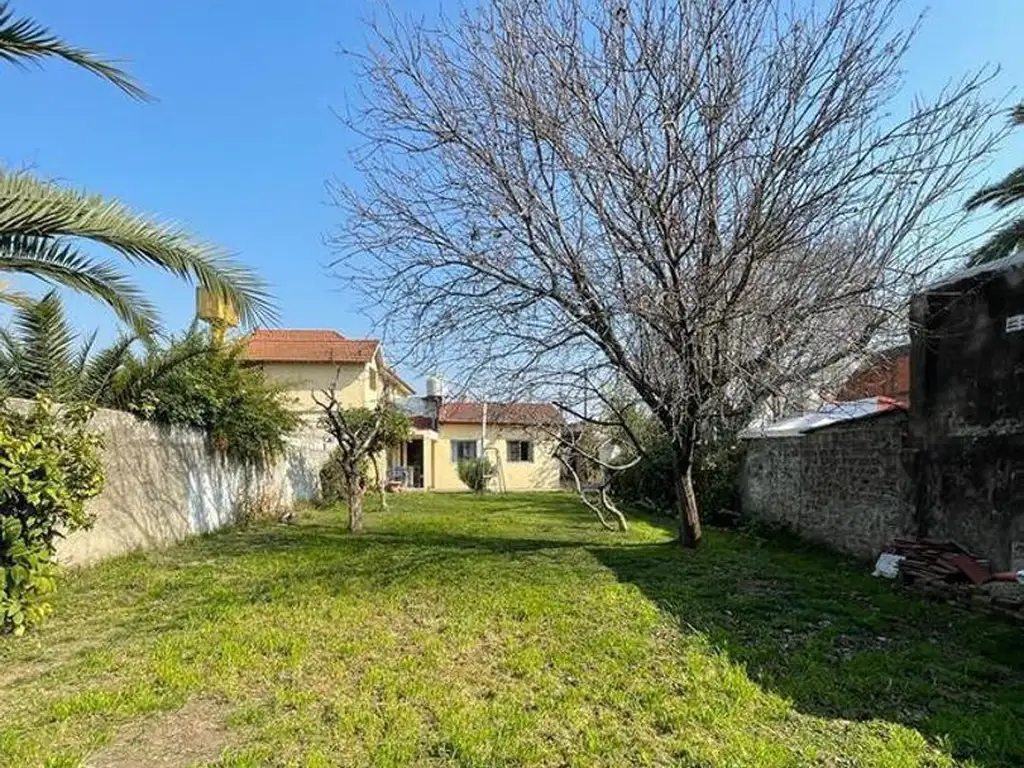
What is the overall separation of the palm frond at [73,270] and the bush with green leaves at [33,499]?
108 centimetres

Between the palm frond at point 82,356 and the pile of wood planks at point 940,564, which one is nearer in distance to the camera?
the pile of wood planks at point 940,564

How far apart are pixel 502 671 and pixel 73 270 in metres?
5.03

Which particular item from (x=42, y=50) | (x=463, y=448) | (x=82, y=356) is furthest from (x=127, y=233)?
(x=463, y=448)

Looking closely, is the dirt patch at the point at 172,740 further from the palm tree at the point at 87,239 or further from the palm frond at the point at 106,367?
the palm frond at the point at 106,367

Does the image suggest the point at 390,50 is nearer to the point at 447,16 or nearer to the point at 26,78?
the point at 447,16

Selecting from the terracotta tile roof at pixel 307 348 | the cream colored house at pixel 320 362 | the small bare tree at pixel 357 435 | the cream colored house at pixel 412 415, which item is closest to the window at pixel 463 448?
the cream colored house at pixel 412 415

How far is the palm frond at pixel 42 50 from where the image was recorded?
18.2 ft

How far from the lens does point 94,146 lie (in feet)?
29.5

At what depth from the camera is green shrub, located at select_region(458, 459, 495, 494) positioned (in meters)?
26.4

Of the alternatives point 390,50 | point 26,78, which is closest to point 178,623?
point 26,78

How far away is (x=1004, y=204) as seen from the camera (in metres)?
14.1

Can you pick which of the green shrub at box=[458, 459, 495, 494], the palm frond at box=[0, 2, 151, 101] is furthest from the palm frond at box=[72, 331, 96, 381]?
the green shrub at box=[458, 459, 495, 494]

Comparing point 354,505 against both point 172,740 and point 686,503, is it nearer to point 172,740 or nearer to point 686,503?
point 686,503

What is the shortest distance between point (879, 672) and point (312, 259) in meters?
8.67
